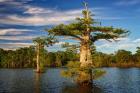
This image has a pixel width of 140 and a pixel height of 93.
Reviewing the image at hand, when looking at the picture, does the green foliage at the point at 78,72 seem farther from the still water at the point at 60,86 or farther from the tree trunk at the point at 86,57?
the still water at the point at 60,86

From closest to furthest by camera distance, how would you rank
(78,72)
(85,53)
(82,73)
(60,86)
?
1. (82,73)
2. (78,72)
3. (60,86)
4. (85,53)

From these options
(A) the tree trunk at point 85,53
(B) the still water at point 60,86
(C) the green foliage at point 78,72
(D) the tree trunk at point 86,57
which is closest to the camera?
(B) the still water at point 60,86

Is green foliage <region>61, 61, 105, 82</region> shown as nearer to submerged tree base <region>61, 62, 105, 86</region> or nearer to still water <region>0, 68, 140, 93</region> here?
submerged tree base <region>61, 62, 105, 86</region>

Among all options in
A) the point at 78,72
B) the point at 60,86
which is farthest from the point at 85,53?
the point at 60,86

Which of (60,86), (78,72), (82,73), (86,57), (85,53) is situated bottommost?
(60,86)

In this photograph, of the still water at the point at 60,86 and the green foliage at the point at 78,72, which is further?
the green foliage at the point at 78,72

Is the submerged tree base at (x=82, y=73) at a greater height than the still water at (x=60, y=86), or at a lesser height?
greater

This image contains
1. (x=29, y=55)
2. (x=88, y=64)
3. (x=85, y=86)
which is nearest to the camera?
(x=85, y=86)

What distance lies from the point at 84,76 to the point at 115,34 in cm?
1117

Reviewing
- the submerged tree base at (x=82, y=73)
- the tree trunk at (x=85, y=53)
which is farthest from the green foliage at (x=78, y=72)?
the tree trunk at (x=85, y=53)

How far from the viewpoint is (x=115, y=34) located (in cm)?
6644

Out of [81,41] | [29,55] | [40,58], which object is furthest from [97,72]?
[29,55]

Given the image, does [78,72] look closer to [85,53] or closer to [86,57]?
[86,57]

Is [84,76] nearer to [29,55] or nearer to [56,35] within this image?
[56,35]
